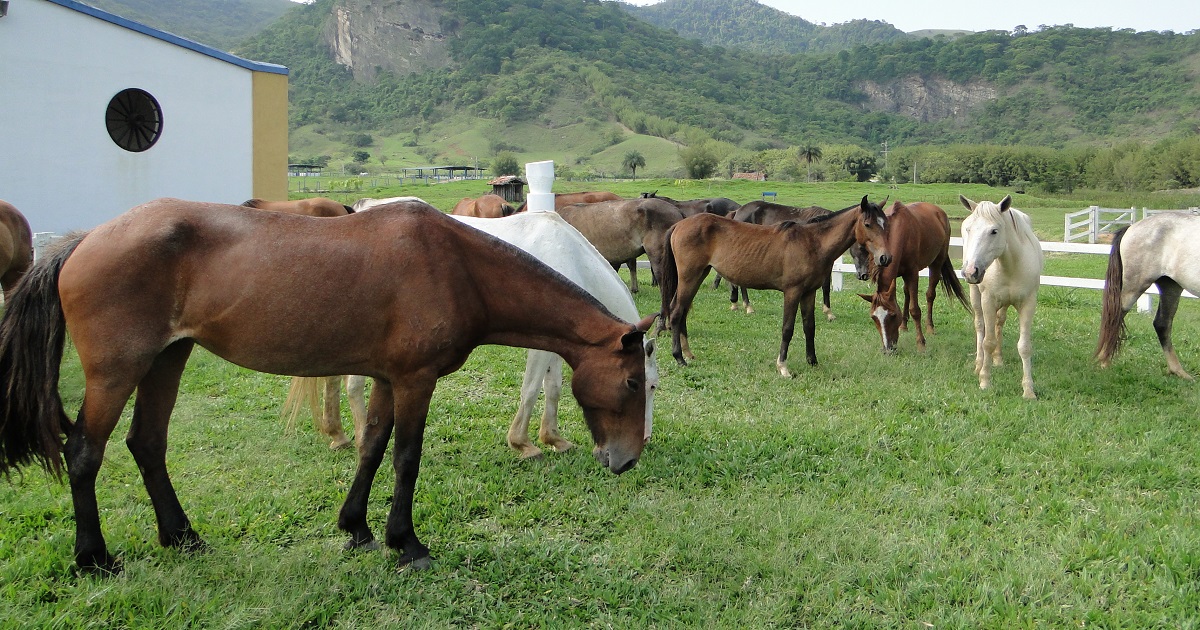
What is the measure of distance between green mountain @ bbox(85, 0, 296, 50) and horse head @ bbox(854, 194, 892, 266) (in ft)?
433

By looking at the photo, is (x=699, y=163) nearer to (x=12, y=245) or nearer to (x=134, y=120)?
(x=134, y=120)

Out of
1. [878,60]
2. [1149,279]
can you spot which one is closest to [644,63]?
[878,60]

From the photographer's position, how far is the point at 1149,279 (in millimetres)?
7715

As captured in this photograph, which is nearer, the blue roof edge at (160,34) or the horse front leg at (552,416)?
the horse front leg at (552,416)

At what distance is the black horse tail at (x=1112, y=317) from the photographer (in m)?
7.69

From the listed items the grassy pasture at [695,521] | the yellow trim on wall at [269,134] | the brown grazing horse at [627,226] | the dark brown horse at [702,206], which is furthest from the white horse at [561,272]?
the yellow trim on wall at [269,134]

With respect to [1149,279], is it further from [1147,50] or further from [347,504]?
[1147,50]

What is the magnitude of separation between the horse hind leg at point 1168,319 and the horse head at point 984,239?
7.97 ft

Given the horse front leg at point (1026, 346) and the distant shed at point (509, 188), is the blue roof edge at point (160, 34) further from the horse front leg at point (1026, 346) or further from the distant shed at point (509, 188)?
the distant shed at point (509, 188)

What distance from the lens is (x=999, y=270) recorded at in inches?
275

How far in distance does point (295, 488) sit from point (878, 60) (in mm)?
158100

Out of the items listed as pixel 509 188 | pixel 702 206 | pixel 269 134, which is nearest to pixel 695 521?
pixel 702 206

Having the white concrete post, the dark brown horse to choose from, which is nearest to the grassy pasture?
the white concrete post

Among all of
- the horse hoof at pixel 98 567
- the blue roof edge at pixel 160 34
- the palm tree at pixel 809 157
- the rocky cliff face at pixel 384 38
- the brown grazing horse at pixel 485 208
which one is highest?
the rocky cliff face at pixel 384 38
